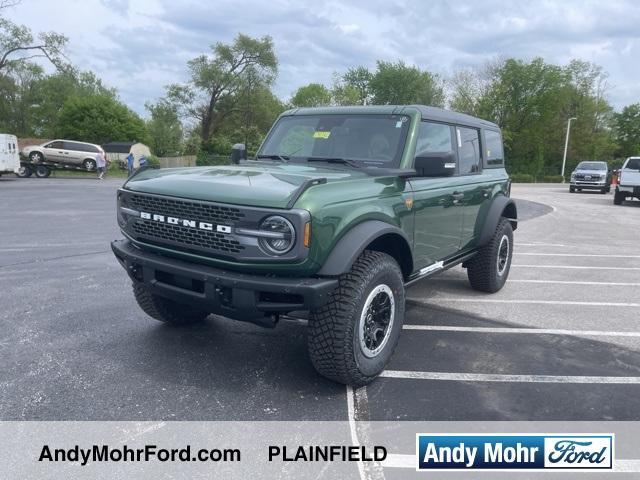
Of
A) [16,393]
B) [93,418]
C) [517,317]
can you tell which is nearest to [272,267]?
[93,418]

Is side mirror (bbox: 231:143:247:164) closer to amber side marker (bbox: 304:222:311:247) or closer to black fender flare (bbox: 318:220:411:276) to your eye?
black fender flare (bbox: 318:220:411:276)

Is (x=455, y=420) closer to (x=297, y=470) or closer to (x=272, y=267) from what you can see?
(x=297, y=470)

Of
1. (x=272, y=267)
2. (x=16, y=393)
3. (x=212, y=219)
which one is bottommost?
(x=16, y=393)

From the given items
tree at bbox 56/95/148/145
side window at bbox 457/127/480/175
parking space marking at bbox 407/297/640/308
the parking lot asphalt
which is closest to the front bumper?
the parking lot asphalt

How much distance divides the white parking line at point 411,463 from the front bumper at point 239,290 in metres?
0.93

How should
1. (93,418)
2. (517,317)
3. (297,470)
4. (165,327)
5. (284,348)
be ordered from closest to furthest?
(297,470)
(93,418)
(284,348)
(165,327)
(517,317)

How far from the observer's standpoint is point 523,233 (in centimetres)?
1194

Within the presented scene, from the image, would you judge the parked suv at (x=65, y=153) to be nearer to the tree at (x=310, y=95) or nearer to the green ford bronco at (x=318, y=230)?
the green ford bronco at (x=318, y=230)

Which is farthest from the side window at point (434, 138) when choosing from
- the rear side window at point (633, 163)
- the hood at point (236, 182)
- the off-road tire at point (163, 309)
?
the rear side window at point (633, 163)

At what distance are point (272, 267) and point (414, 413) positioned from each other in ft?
4.15

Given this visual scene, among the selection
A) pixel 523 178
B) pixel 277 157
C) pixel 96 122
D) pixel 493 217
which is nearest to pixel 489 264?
pixel 493 217

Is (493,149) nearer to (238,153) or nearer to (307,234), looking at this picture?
(238,153)

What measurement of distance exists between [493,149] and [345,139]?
2.49 m

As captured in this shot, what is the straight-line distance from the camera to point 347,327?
128 inches
